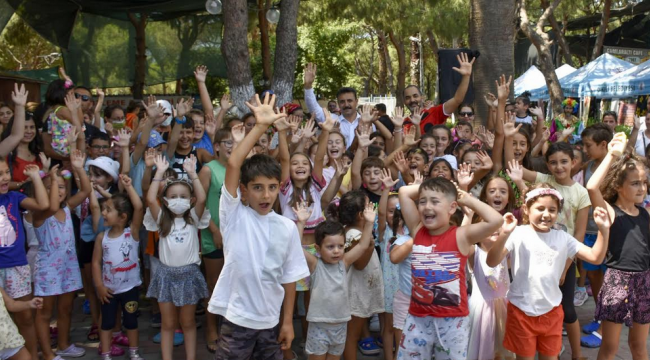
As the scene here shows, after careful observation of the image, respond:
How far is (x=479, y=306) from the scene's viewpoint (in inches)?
157

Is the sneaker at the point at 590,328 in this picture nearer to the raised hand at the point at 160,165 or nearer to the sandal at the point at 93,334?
the raised hand at the point at 160,165

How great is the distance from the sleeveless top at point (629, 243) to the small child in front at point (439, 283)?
1361 millimetres

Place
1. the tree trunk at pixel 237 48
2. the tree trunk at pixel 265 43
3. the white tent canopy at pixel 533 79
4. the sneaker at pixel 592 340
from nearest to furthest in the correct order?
the sneaker at pixel 592 340, the tree trunk at pixel 237 48, the tree trunk at pixel 265 43, the white tent canopy at pixel 533 79

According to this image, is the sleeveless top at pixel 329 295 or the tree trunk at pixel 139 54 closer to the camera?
the sleeveless top at pixel 329 295

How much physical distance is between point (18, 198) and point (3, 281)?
59cm

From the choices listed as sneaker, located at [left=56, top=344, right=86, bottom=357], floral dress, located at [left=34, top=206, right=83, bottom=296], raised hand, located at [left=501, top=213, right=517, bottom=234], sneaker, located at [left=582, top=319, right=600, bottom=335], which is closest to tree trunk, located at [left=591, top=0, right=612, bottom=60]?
sneaker, located at [left=582, top=319, right=600, bottom=335]

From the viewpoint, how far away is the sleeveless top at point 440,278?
3418 millimetres

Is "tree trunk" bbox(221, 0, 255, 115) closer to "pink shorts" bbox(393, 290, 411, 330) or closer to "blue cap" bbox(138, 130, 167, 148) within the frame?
"blue cap" bbox(138, 130, 167, 148)

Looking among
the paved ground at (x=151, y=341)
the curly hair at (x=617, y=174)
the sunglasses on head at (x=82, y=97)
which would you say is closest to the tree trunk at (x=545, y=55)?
the paved ground at (x=151, y=341)

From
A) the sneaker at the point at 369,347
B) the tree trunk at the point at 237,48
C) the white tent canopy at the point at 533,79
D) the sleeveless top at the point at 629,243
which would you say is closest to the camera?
the sleeveless top at the point at 629,243

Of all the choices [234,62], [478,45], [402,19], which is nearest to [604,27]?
[402,19]

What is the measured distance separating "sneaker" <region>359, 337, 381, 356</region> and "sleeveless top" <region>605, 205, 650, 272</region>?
1847 millimetres

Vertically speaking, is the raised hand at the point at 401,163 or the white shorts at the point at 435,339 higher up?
the raised hand at the point at 401,163

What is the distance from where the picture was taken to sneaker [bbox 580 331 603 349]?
16.0 feet
